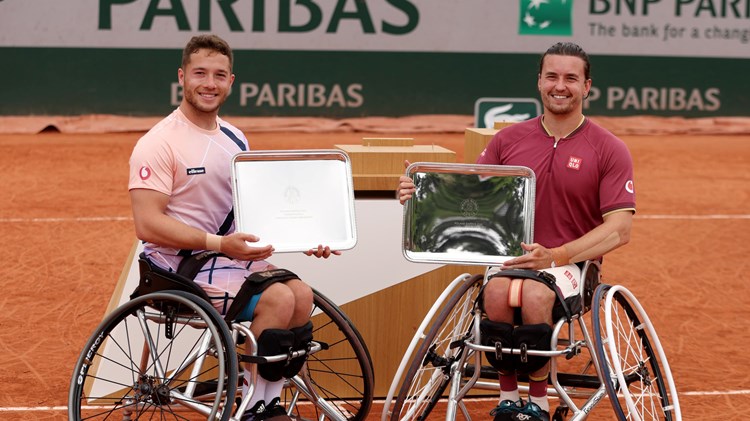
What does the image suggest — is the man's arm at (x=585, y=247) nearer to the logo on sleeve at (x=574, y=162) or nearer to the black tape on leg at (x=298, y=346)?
the logo on sleeve at (x=574, y=162)

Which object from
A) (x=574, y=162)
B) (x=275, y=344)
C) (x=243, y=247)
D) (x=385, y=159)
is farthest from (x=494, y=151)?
(x=275, y=344)

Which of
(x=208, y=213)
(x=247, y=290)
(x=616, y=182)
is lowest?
(x=247, y=290)

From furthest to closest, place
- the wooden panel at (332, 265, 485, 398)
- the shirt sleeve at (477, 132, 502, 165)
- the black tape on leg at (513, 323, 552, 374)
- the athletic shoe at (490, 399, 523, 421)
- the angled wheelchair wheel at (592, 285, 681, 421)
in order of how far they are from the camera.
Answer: the wooden panel at (332, 265, 485, 398) → the shirt sleeve at (477, 132, 502, 165) → the athletic shoe at (490, 399, 523, 421) → the black tape on leg at (513, 323, 552, 374) → the angled wheelchair wheel at (592, 285, 681, 421)

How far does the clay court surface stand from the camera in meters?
5.79

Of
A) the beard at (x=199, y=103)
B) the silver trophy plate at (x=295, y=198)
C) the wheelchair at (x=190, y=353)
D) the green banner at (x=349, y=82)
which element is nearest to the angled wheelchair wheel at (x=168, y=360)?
the wheelchair at (x=190, y=353)

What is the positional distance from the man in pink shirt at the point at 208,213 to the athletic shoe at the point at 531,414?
0.81m

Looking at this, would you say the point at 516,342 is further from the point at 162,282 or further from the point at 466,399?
the point at 466,399

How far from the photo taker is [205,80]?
435 cm

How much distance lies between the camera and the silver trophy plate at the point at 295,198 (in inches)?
167

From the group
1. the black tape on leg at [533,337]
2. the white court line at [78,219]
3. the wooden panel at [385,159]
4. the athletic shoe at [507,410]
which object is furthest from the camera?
the white court line at [78,219]

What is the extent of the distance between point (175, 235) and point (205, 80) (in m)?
0.61

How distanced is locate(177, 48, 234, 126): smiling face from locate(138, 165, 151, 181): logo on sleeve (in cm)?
Answer: 30

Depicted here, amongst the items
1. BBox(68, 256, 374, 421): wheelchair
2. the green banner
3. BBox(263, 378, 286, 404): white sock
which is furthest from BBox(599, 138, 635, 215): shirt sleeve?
the green banner

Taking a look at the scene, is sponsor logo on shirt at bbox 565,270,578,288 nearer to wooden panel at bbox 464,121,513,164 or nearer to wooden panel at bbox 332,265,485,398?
wooden panel at bbox 332,265,485,398
